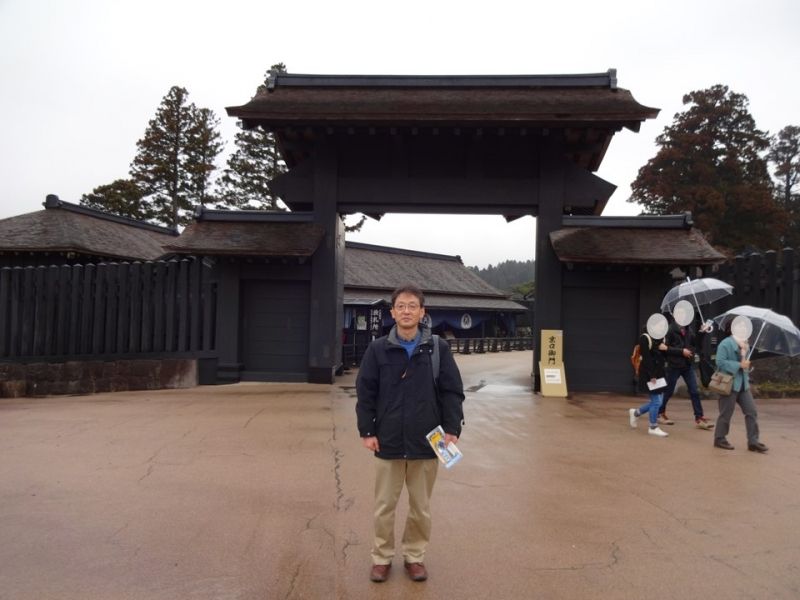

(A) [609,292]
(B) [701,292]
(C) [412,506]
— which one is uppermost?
(A) [609,292]

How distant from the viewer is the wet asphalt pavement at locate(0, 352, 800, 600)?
3578 millimetres

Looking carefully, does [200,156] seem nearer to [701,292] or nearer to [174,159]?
[174,159]

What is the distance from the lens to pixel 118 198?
1335 inches

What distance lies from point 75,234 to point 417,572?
59.4 feet

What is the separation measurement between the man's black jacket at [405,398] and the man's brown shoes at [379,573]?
0.68m

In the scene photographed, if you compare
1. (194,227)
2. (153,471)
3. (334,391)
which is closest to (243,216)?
(194,227)

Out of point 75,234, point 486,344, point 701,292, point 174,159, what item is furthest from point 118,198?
point 701,292

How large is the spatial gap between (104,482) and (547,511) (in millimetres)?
4161

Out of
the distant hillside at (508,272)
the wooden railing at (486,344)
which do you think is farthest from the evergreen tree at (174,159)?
the distant hillside at (508,272)

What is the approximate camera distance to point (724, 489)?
5.50 meters

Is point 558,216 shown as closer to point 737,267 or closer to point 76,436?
point 737,267

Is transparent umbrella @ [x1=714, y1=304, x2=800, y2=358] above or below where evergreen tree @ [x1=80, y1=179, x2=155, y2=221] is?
below

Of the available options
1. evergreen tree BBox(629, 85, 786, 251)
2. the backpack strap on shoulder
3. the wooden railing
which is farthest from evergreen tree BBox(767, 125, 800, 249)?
the backpack strap on shoulder

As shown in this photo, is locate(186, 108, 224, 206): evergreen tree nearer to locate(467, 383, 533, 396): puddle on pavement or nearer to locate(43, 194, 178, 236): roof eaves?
locate(43, 194, 178, 236): roof eaves
